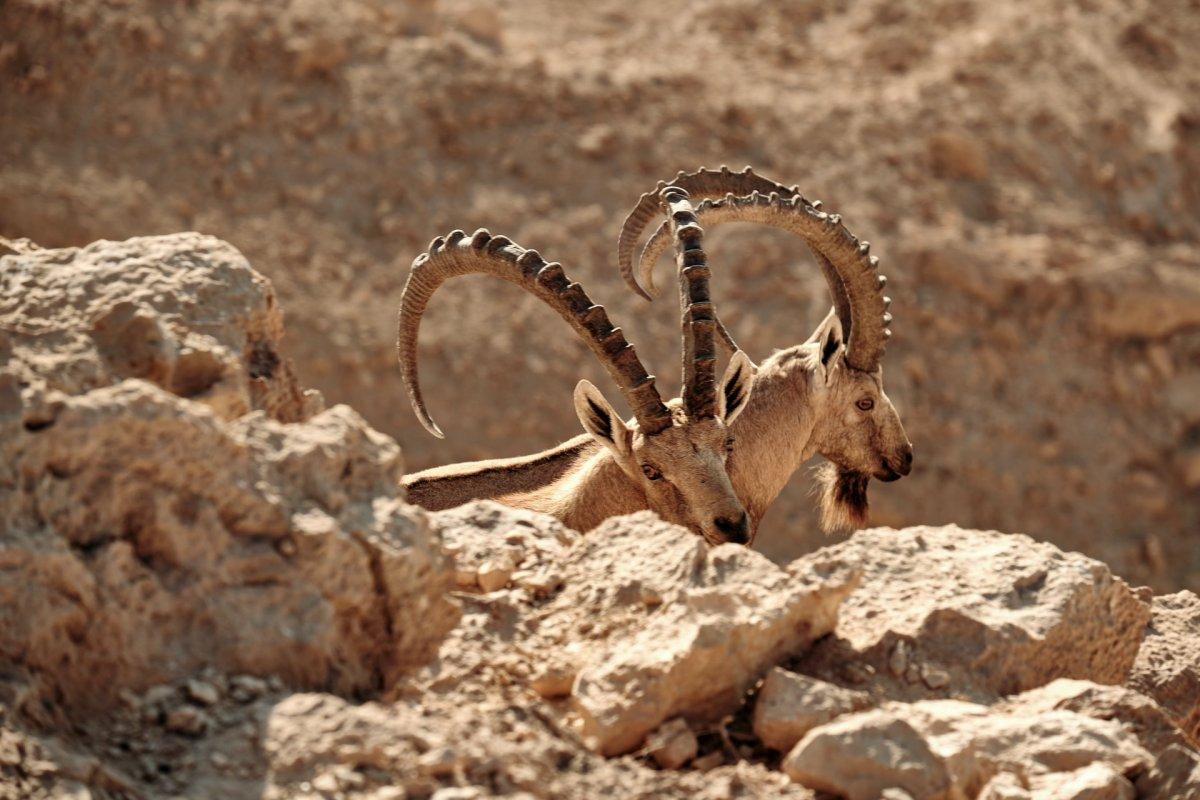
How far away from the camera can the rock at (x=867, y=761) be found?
433 centimetres

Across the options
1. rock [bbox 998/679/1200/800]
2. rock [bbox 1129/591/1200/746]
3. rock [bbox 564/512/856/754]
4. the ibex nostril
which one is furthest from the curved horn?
rock [bbox 998/679/1200/800]

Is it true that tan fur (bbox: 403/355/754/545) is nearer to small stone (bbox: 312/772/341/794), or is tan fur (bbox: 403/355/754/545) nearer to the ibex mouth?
the ibex mouth

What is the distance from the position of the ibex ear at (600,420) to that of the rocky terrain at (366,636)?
2523 millimetres

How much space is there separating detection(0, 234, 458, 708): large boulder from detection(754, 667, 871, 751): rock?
94 cm

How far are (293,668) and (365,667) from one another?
9.8 inches

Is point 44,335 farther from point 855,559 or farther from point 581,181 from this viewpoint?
point 581,181

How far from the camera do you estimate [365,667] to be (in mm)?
4504

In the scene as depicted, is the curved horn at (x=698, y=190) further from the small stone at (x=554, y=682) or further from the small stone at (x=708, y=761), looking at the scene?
the small stone at (x=708, y=761)

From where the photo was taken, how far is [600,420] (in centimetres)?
809

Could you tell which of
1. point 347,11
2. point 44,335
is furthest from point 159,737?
point 347,11

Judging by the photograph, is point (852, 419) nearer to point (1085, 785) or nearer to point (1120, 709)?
point (1120, 709)

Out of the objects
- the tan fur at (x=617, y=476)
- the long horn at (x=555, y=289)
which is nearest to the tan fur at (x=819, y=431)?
the tan fur at (x=617, y=476)

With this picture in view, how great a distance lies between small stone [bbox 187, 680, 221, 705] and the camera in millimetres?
4172

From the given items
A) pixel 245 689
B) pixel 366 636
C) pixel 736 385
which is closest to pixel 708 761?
pixel 366 636
